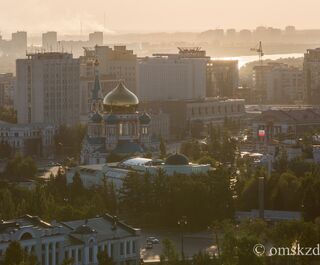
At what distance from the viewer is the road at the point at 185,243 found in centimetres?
2418

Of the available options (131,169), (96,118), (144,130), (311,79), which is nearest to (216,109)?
(311,79)

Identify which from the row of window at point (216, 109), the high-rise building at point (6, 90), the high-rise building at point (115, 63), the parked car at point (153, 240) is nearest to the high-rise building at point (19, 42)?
the high-rise building at point (6, 90)

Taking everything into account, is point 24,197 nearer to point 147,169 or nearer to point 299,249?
point 147,169

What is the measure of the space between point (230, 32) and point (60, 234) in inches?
4839

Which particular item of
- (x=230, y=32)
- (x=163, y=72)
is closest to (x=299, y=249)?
(x=163, y=72)

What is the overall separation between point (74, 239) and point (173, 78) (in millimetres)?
38879

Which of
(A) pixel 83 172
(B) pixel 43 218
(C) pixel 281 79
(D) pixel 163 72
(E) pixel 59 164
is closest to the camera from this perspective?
Answer: (B) pixel 43 218

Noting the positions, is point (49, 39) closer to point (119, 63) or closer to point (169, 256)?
point (119, 63)

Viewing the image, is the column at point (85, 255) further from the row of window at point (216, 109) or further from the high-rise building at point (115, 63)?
the high-rise building at point (115, 63)

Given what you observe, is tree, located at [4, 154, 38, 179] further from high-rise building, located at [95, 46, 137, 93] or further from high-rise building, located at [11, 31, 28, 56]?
high-rise building, located at [11, 31, 28, 56]

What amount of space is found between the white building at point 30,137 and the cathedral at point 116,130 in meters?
6.53

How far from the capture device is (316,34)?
172 metres

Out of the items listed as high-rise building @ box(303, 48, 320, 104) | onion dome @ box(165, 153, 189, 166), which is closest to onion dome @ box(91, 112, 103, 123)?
onion dome @ box(165, 153, 189, 166)

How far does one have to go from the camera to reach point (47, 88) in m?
47.2
